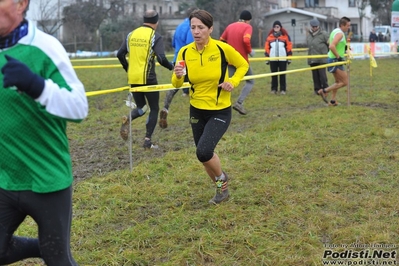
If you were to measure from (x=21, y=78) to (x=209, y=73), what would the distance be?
125 inches

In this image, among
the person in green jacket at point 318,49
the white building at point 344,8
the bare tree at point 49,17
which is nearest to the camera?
the person in green jacket at point 318,49

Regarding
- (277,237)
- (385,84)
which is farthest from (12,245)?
(385,84)

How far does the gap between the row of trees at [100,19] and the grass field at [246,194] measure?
32.2 metres

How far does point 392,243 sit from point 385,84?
503 inches

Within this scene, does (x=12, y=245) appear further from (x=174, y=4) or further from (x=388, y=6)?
(x=174, y=4)

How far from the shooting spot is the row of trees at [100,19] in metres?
43.0

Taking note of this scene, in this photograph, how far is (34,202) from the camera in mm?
2812

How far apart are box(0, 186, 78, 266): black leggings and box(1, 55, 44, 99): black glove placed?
610mm

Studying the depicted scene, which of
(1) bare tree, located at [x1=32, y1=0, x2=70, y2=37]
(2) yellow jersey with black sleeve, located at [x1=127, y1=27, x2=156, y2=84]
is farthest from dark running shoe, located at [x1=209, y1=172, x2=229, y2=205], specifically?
(1) bare tree, located at [x1=32, y1=0, x2=70, y2=37]

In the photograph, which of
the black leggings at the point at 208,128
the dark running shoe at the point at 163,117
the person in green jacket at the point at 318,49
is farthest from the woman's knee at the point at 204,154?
the person in green jacket at the point at 318,49

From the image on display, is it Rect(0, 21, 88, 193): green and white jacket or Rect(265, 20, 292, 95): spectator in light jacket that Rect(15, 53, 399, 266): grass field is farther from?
Rect(265, 20, 292, 95): spectator in light jacket

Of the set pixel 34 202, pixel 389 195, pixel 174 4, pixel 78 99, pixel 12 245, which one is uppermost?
pixel 174 4

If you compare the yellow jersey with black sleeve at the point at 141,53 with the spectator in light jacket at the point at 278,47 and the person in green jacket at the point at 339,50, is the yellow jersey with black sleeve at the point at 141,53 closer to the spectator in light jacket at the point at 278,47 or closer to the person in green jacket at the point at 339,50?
the person in green jacket at the point at 339,50

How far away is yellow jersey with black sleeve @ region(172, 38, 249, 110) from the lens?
17.9 ft
